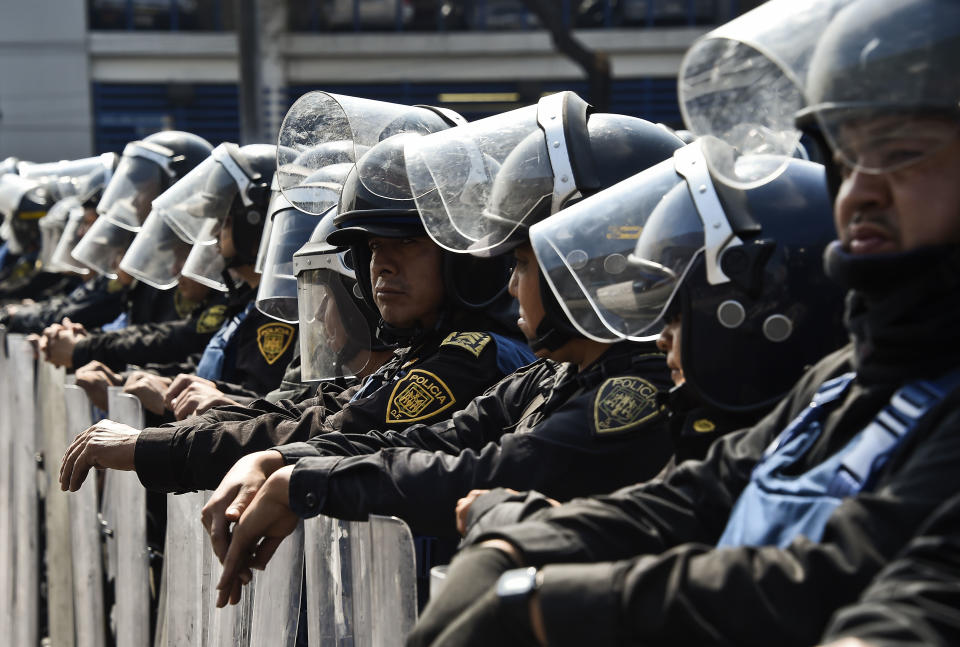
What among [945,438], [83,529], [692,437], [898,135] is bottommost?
[83,529]

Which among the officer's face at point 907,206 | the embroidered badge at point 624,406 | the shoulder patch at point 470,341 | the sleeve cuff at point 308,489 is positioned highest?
the officer's face at point 907,206

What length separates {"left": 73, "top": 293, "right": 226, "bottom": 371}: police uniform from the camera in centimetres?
640

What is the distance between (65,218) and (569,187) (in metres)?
8.12

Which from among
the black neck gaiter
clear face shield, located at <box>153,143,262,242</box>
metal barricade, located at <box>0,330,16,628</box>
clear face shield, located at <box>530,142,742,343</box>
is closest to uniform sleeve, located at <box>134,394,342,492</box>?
clear face shield, located at <box>530,142,742,343</box>

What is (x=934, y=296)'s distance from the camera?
169cm

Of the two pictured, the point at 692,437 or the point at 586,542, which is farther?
the point at 692,437

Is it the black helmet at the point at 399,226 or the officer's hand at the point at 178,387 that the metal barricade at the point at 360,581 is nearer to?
the black helmet at the point at 399,226

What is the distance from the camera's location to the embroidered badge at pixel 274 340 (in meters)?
4.94

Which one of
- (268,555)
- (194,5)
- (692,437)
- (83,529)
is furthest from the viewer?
(194,5)

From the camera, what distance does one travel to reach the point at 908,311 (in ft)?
5.60

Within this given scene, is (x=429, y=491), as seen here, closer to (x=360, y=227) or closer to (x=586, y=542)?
Answer: (x=586, y=542)

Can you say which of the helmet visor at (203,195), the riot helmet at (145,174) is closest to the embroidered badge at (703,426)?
the helmet visor at (203,195)

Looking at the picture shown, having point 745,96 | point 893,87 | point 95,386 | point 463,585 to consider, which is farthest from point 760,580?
point 95,386

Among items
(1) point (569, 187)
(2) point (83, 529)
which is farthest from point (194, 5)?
(1) point (569, 187)
